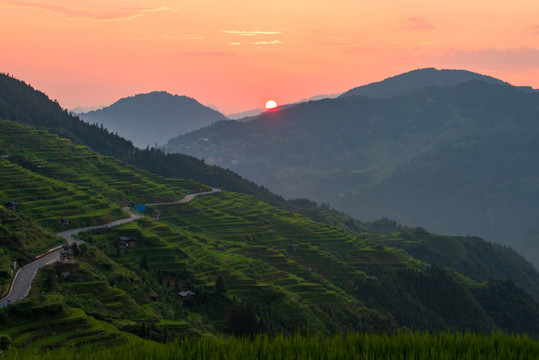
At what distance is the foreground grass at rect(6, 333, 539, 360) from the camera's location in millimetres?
21781

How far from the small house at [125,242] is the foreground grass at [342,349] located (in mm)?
65592

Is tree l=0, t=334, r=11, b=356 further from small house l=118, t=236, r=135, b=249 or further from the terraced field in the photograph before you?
small house l=118, t=236, r=135, b=249

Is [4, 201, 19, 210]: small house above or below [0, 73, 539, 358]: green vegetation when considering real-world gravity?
above

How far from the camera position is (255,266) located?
99.6 metres

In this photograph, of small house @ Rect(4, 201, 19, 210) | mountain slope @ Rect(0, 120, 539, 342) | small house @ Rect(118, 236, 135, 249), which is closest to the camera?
mountain slope @ Rect(0, 120, 539, 342)

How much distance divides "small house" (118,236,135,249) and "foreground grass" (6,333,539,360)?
215 ft

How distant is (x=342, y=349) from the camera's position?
874 inches

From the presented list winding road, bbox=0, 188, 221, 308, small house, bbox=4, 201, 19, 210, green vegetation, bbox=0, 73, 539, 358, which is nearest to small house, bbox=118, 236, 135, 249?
green vegetation, bbox=0, 73, 539, 358

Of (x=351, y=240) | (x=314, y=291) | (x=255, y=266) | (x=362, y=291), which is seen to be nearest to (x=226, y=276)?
(x=255, y=266)

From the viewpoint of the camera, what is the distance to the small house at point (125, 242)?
87.1 m

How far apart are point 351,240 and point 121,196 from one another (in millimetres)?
63400

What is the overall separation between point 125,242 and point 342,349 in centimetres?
7049

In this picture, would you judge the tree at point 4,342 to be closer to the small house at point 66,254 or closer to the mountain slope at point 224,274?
the mountain slope at point 224,274

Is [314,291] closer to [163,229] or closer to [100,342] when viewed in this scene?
[163,229]
